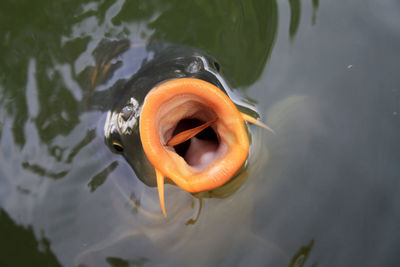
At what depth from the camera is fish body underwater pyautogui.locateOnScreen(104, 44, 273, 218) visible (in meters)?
1.50

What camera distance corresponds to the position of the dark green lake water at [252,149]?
2125mm

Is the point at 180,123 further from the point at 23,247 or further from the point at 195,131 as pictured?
the point at 23,247

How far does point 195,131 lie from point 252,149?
59 centimetres

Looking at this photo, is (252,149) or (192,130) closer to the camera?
(192,130)

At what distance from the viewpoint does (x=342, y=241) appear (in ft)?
6.95

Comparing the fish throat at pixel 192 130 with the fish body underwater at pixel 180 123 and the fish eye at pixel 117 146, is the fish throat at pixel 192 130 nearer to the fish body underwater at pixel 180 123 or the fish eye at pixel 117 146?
the fish body underwater at pixel 180 123

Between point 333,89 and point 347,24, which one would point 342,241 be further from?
point 347,24

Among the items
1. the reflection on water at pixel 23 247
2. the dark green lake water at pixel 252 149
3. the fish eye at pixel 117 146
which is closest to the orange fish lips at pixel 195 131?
the fish eye at pixel 117 146

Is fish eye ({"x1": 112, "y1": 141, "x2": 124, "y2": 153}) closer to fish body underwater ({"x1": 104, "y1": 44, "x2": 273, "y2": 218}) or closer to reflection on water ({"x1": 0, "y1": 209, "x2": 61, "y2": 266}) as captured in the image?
fish body underwater ({"x1": 104, "y1": 44, "x2": 273, "y2": 218})

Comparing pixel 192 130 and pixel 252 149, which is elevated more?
pixel 192 130

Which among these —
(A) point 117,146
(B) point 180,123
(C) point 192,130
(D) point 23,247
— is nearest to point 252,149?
(B) point 180,123

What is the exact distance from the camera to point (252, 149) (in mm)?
2168

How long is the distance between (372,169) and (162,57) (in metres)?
1.48

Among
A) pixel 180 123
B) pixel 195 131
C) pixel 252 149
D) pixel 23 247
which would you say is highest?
pixel 195 131
